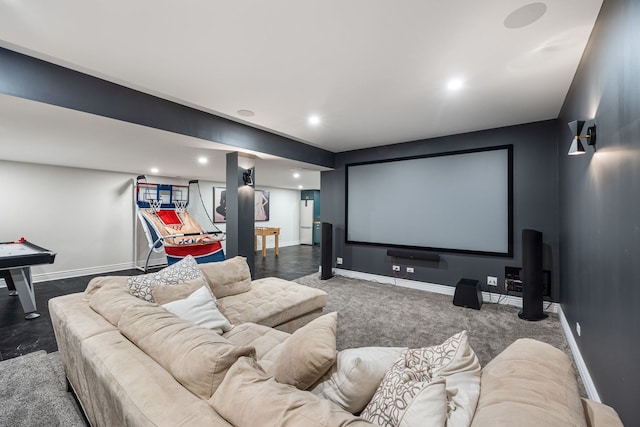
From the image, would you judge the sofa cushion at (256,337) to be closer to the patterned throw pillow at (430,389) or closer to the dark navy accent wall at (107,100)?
the patterned throw pillow at (430,389)

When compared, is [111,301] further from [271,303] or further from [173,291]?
[271,303]

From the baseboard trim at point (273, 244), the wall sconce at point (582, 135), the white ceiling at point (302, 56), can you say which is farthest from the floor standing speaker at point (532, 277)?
the baseboard trim at point (273, 244)

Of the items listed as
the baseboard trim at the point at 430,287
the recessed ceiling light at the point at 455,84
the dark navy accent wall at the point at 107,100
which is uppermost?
the recessed ceiling light at the point at 455,84

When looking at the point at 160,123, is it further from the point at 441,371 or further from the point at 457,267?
the point at 457,267

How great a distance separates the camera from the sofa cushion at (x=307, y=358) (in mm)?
995

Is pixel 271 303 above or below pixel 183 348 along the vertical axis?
below

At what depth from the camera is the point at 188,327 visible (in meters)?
1.23

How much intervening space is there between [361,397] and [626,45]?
1893 mm

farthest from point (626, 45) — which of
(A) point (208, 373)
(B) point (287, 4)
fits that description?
(A) point (208, 373)

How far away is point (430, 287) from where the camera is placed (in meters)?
4.31

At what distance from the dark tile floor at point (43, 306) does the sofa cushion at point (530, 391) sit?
3422 millimetres

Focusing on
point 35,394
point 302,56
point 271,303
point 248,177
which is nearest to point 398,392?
point 271,303

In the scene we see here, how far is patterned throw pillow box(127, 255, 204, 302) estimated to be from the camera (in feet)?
6.61

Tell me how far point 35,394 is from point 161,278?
3.36 ft
